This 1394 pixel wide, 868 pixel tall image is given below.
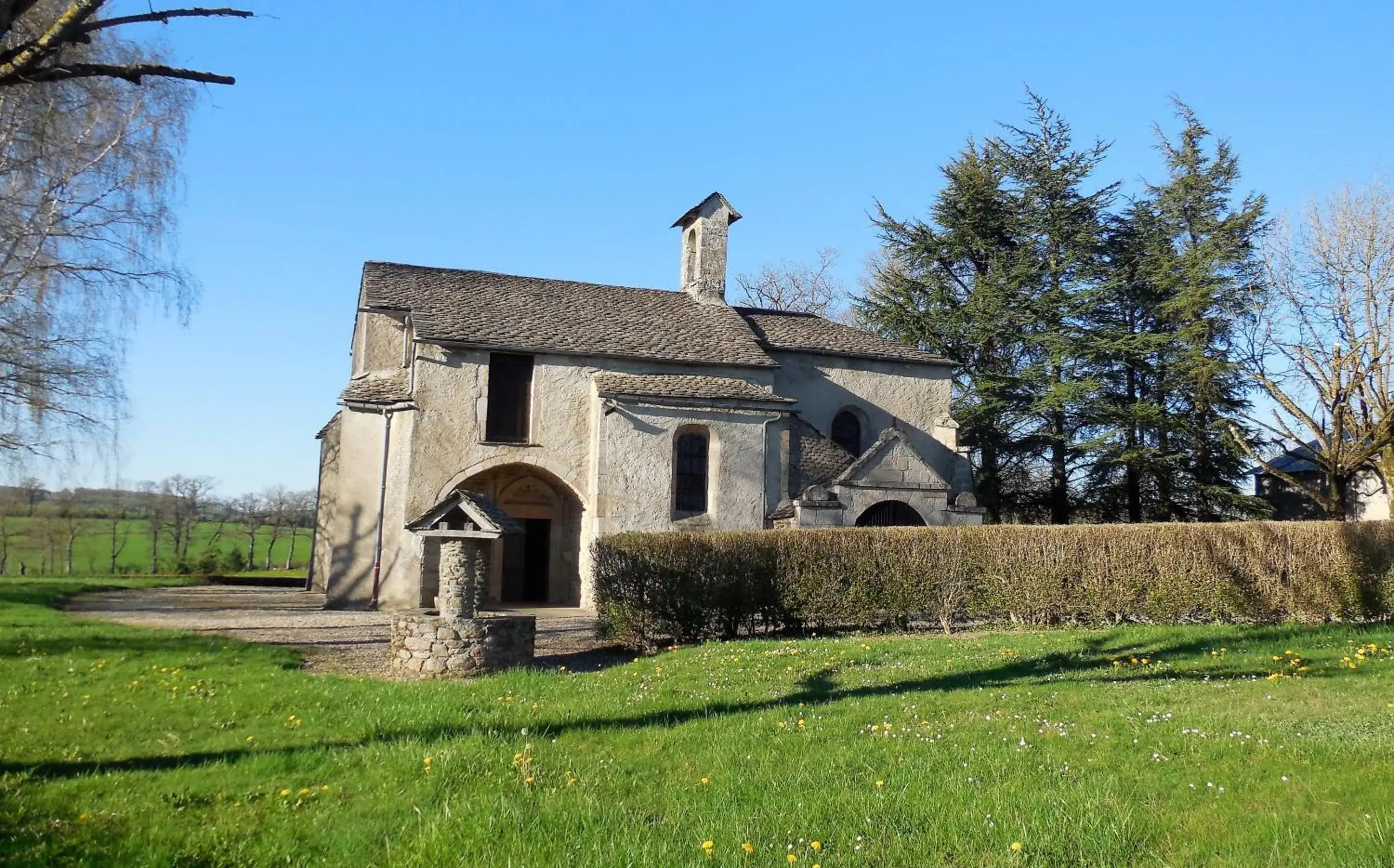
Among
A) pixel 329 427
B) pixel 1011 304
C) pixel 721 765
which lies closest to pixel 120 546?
pixel 329 427

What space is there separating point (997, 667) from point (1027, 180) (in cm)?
2759

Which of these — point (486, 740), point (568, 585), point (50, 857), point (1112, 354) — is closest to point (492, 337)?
point (568, 585)

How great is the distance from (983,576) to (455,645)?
28.4 feet

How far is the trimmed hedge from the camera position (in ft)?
46.1

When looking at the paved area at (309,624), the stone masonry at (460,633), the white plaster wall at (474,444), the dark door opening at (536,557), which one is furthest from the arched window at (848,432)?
the stone masonry at (460,633)

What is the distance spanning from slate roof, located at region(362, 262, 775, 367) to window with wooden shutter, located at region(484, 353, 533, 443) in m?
0.54

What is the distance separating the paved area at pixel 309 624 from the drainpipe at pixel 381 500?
0.84 meters

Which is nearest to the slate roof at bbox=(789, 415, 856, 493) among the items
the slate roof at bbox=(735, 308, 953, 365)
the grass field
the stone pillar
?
the slate roof at bbox=(735, 308, 953, 365)

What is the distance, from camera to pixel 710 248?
93.0 ft

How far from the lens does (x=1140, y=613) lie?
1477cm

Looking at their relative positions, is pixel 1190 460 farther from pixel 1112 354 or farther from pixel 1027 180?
pixel 1027 180

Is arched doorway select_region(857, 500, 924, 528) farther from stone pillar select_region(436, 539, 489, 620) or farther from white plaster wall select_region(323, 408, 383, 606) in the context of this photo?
stone pillar select_region(436, 539, 489, 620)

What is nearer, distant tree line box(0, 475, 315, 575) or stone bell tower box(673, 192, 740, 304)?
stone bell tower box(673, 192, 740, 304)

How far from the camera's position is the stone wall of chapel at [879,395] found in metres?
27.5
